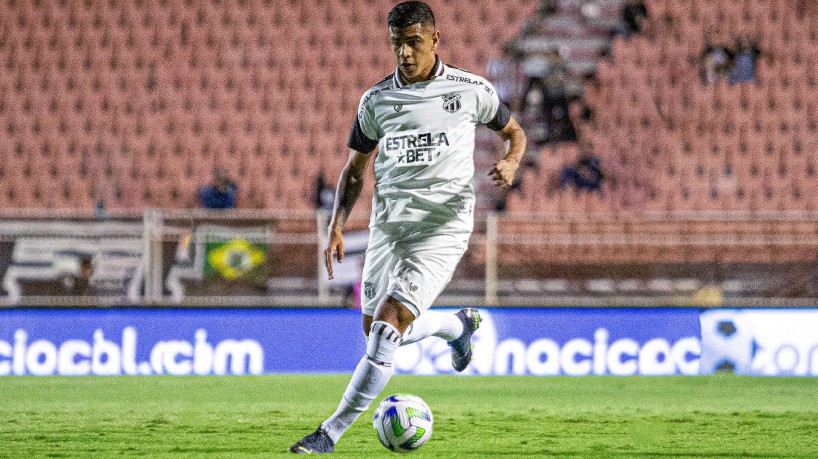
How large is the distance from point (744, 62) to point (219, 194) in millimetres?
7309

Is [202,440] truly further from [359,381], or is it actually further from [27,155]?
[27,155]

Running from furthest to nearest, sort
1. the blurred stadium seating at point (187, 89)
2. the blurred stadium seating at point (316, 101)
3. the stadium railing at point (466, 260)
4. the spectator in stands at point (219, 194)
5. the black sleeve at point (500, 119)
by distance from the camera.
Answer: the blurred stadium seating at point (187, 89)
the blurred stadium seating at point (316, 101)
the spectator in stands at point (219, 194)
the stadium railing at point (466, 260)
the black sleeve at point (500, 119)

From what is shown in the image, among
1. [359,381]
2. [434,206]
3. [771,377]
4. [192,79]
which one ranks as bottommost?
[771,377]

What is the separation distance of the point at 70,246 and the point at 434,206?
763 cm

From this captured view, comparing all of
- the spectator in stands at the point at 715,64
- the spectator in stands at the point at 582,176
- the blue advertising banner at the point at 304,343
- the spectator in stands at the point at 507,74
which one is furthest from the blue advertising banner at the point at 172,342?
the spectator in stands at the point at 715,64

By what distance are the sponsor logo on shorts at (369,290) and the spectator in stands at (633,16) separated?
38.2ft

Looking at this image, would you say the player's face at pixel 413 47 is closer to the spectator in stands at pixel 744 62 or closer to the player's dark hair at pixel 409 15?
the player's dark hair at pixel 409 15

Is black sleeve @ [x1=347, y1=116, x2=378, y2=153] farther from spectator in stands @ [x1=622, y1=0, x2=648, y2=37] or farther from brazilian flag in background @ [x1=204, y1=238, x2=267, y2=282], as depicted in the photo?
spectator in stands @ [x1=622, y1=0, x2=648, y2=37]

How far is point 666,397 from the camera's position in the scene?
28.9ft

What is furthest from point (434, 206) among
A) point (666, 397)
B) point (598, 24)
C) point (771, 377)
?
point (598, 24)

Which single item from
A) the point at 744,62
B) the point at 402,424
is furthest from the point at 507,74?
the point at 402,424

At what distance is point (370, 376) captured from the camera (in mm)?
5113

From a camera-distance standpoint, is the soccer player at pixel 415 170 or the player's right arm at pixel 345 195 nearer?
the soccer player at pixel 415 170

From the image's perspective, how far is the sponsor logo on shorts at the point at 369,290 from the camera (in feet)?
18.4
